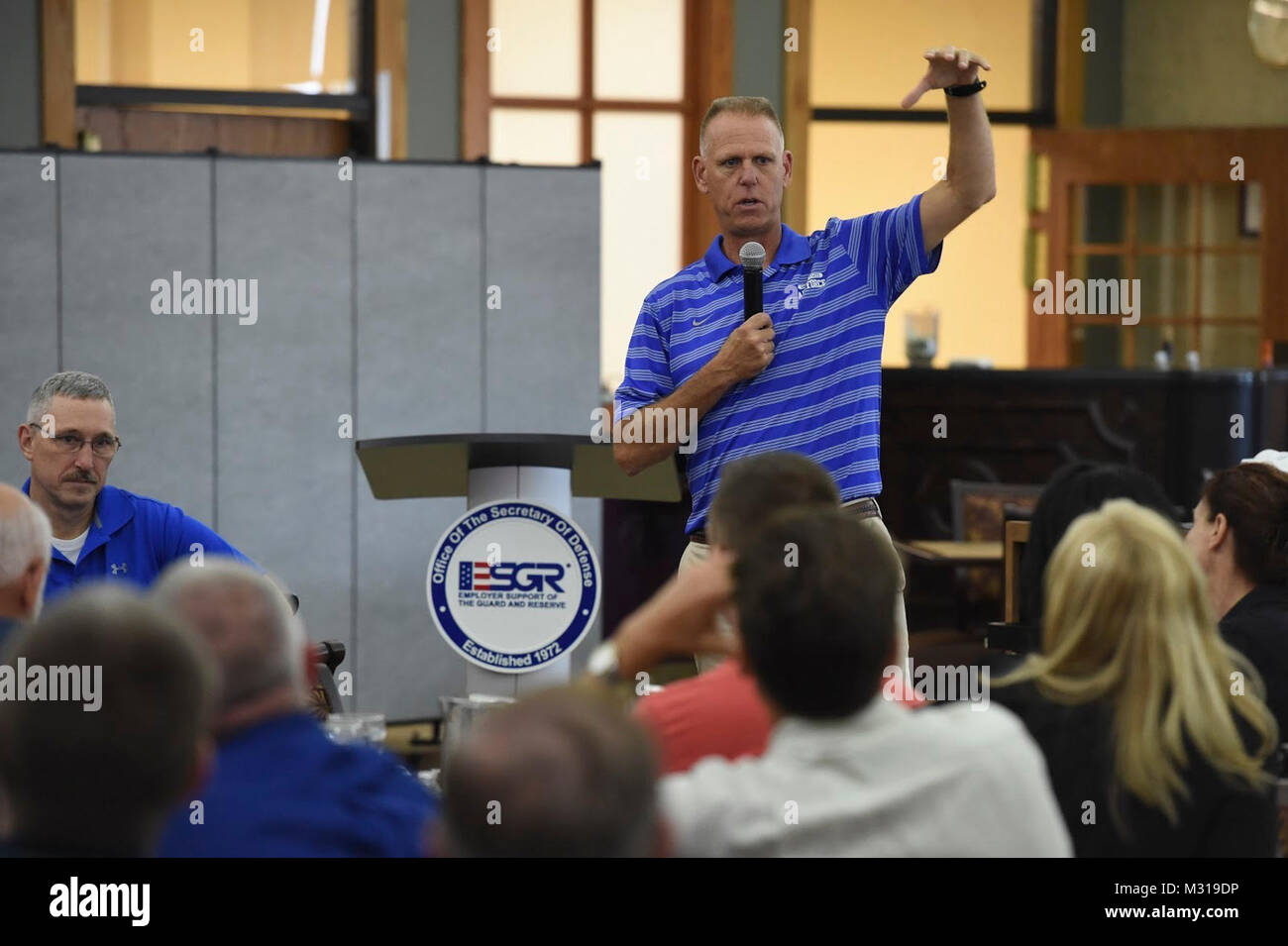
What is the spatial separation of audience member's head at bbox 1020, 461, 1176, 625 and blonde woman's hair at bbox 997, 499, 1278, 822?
343 mm

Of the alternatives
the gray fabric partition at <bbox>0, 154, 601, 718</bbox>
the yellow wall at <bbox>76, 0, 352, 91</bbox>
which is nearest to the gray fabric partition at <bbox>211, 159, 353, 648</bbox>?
the gray fabric partition at <bbox>0, 154, 601, 718</bbox>

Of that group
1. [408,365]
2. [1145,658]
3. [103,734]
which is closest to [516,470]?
[1145,658]

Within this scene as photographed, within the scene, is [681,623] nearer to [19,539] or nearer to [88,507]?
[19,539]

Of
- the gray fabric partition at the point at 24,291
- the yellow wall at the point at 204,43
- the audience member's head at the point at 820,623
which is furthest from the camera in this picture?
the yellow wall at the point at 204,43

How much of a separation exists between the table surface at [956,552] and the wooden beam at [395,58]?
3190 mm

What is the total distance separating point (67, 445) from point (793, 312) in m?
1.34

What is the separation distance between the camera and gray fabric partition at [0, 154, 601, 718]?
16.4 ft

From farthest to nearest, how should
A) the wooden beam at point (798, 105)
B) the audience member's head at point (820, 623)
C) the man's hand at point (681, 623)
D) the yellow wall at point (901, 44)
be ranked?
the yellow wall at point (901, 44), the wooden beam at point (798, 105), the man's hand at point (681, 623), the audience member's head at point (820, 623)

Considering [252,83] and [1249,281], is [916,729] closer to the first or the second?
[252,83]

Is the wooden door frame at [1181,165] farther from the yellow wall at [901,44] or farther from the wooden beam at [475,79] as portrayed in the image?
the wooden beam at [475,79]

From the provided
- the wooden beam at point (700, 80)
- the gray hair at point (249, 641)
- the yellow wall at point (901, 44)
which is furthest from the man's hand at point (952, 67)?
the yellow wall at point (901, 44)

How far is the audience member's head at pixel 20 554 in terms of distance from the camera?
2041mm

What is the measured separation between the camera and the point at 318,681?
2859 millimetres
